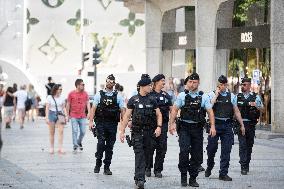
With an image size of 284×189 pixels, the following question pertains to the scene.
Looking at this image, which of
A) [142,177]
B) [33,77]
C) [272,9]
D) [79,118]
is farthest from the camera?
[33,77]

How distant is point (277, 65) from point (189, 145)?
13.4 m

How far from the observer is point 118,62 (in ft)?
244

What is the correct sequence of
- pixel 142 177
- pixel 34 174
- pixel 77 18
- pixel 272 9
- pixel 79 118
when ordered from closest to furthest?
1. pixel 142 177
2. pixel 34 174
3. pixel 79 118
4. pixel 272 9
5. pixel 77 18

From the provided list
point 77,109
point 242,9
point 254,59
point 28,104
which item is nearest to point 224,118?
point 77,109

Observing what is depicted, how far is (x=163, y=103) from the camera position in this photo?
1619 centimetres

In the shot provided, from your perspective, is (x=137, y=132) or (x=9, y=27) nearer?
(x=137, y=132)

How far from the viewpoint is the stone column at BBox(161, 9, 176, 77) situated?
3788cm

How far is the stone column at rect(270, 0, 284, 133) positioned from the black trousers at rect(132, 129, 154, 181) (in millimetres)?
13286

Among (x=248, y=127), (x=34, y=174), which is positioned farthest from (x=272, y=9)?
(x=34, y=174)

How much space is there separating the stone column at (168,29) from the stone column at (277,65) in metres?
11.0

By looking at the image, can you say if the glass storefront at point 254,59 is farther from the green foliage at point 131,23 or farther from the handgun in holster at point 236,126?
the green foliage at point 131,23

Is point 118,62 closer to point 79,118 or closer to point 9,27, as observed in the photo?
point 9,27

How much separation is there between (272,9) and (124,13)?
4731 centimetres

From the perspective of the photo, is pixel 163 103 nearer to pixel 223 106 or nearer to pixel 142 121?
pixel 223 106
